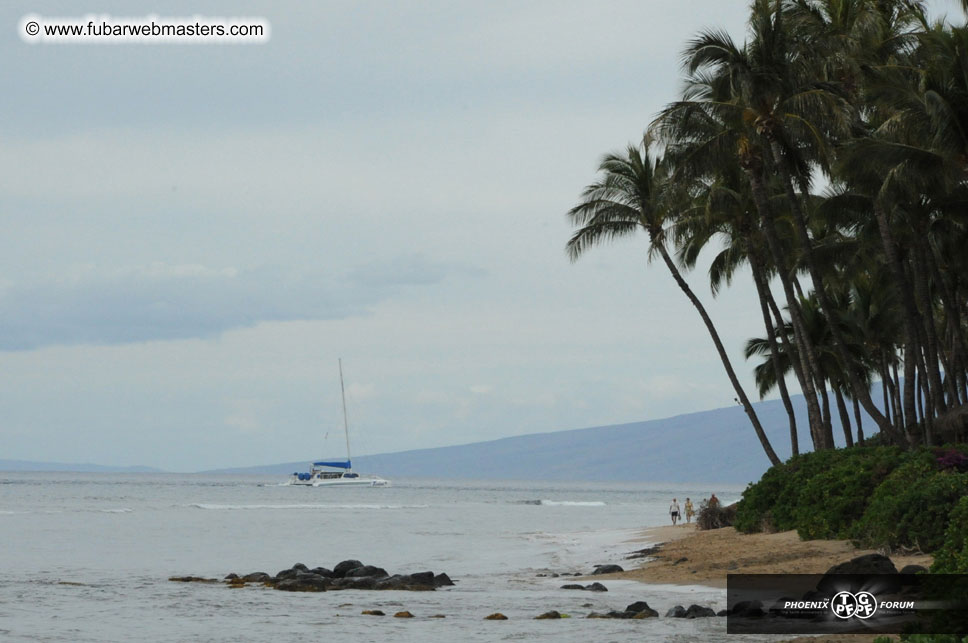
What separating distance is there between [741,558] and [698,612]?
21.3 feet

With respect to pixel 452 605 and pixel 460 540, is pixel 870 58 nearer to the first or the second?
pixel 452 605

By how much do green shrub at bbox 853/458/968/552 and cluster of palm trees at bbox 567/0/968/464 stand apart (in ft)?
21.3

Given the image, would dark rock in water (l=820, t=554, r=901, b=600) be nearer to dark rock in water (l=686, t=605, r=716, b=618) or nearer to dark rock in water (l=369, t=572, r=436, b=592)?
dark rock in water (l=686, t=605, r=716, b=618)

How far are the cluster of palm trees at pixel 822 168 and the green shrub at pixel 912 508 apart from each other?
650cm

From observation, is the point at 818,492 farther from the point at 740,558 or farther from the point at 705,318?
the point at 705,318

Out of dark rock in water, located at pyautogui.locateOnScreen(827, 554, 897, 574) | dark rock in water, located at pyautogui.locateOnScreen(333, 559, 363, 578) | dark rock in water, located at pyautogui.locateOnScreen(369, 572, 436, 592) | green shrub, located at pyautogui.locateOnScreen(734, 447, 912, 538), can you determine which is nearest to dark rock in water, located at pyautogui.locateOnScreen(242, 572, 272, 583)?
dark rock in water, located at pyautogui.locateOnScreen(333, 559, 363, 578)

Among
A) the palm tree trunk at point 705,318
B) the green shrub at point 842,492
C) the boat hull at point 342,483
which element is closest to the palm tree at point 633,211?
the palm tree trunk at point 705,318

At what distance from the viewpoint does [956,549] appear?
13.1m

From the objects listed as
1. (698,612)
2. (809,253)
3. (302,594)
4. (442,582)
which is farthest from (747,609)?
(809,253)

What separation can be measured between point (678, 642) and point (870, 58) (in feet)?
60.1

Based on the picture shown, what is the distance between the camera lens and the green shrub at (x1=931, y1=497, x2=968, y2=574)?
11.8 meters

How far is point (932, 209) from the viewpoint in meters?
26.5

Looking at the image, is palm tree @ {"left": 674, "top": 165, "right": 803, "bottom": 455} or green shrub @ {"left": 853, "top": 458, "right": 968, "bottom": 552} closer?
green shrub @ {"left": 853, "top": 458, "right": 968, "bottom": 552}

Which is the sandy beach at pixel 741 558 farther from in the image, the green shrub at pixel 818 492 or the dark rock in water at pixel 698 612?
the dark rock in water at pixel 698 612
